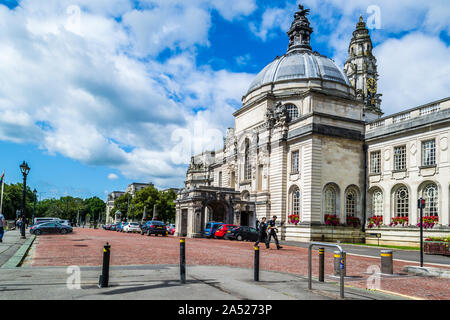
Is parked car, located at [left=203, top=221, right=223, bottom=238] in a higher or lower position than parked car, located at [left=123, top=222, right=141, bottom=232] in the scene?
higher

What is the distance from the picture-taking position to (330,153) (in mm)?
38000

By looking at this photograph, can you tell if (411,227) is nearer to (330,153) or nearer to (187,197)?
(330,153)

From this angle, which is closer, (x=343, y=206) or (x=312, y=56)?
(x=343, y=206)

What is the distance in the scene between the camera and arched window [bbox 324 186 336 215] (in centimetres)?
3756

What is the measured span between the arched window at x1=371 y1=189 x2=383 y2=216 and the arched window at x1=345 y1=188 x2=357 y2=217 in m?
1.73

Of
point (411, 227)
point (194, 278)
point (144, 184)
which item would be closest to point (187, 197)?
point (411, 227)

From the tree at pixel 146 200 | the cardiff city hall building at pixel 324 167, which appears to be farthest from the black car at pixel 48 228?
the tree at pixel 146 200

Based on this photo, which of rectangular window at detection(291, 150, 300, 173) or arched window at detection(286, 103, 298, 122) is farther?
arched window at detection(286, 103, 298, 122)

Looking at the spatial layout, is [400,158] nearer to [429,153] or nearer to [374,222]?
[429,153]

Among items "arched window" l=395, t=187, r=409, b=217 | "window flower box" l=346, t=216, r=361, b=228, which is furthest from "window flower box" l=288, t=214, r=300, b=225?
"arched window" l=395, t=187, r=409, b=217

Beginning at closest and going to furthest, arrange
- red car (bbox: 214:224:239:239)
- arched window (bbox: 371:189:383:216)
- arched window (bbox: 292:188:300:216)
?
arched window (bbox: 371:189:383:216)
red car (bbox: 214:224:239:239)
arched window (bbox: 292:188:300:216)

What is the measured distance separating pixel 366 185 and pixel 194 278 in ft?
101

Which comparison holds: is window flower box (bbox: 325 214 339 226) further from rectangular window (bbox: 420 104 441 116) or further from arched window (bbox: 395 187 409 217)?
rectangular window (bbox: 420 104 441 116)

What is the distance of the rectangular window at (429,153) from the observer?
3158 centimetres
